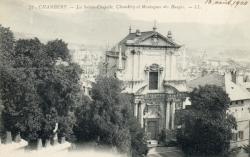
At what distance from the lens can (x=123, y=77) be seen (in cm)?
2177

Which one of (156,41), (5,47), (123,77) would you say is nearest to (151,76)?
(123,77)

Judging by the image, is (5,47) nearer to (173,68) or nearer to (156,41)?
(156,41)

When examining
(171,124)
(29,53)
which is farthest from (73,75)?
(171,124)

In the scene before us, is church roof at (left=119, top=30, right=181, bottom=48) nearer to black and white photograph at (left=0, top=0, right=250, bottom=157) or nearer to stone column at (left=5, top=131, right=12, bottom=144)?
black and white photograph at (left=0, top=0, right=250, bottom=157)

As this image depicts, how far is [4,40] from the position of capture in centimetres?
1591

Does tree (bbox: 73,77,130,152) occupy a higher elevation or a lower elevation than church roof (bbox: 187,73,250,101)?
lower

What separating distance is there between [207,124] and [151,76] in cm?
376

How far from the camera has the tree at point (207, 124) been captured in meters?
19.2

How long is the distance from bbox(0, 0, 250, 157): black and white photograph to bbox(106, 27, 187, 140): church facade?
0.13 feet

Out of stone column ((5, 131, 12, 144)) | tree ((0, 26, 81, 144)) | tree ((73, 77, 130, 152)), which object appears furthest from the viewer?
tree ((73, 77, 130, 152))

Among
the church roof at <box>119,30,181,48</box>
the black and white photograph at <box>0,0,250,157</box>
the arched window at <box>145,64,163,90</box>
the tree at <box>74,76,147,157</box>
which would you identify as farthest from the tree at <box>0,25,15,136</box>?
the arched window at <box>145,64,163,90</box>

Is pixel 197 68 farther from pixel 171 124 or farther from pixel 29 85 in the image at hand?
pixel 29 85

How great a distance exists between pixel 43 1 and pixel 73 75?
3.69 m

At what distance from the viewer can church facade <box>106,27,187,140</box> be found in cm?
2161
